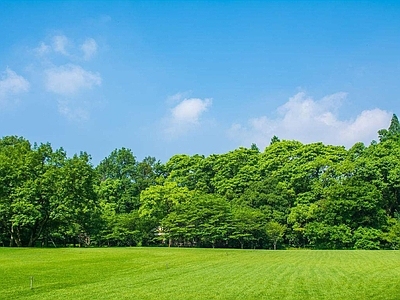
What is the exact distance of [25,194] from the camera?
52.5 m

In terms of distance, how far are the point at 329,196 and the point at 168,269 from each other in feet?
135

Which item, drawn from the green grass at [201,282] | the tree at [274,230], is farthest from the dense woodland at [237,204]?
the green grass at [201,282]

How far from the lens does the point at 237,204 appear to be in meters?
66.8

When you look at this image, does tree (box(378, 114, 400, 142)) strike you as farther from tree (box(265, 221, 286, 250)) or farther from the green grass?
the green grass

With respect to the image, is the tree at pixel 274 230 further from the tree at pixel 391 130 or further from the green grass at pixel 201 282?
the green grass at pixel 201 282

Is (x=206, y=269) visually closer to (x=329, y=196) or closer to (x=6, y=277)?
(x=6, y=277)

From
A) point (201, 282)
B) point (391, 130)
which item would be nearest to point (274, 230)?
point (391, 130)

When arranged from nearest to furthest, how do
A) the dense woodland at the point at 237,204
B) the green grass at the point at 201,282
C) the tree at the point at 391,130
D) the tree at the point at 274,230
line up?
1. the green grass at the point at 201,282
2. the dense woodland at the point at 237,204
3. the tree at the point at 274,230
4. the tree at the point at 391,130

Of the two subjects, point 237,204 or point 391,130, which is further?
point 391,130

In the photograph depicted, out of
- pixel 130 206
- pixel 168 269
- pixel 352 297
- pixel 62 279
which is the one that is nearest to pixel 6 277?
pixel 62 279

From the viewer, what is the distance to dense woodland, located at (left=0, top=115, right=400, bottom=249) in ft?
179

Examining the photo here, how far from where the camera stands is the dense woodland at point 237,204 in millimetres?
54562

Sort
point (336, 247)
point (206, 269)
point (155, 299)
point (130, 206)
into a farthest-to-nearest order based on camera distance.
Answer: point (130, 206)
point (336, 247)
point (206, 269)
point (155, 299)

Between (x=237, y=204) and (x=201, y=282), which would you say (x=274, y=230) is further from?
(x=201, y=282)
